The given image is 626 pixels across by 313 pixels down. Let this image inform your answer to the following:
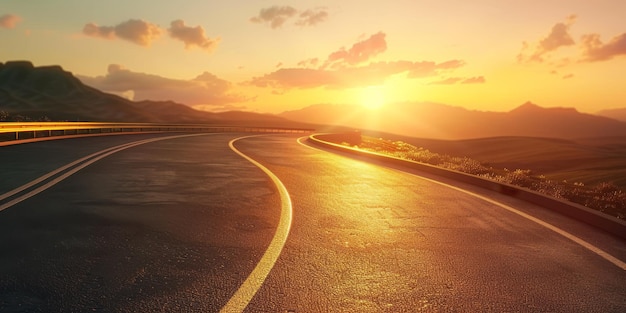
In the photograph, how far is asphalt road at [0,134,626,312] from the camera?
4.33 metres

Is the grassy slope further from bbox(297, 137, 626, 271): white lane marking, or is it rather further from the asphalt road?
the asphalt road

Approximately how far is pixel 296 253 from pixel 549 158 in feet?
335

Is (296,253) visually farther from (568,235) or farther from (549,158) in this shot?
(549,158)

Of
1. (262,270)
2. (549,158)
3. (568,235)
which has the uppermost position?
(568,235)

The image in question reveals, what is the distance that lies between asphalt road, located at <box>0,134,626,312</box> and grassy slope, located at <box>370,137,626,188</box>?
45.8 meters

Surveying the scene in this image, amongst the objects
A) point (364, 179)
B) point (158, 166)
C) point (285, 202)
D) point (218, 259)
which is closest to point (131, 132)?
point (158, 166)

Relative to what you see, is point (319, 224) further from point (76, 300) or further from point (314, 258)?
point (76, 300)

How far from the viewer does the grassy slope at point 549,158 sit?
6094 centimetres

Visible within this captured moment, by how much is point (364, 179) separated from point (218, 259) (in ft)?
26.6

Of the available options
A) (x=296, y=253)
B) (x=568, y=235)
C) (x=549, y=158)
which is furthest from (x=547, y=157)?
(x=296, y=253)

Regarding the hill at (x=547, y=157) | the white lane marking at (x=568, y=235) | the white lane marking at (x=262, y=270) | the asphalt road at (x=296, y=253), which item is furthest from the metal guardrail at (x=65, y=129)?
the hill at (x=547, y=157)

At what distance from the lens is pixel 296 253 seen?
19.1 feet

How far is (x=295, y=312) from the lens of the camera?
13.1 ft

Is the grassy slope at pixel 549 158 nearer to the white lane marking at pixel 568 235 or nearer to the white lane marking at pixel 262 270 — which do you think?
the white lane marking at pixel 568 235
